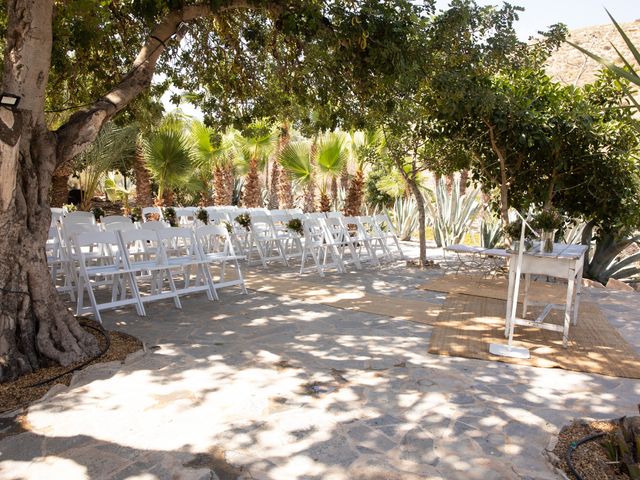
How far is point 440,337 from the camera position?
5051 mm

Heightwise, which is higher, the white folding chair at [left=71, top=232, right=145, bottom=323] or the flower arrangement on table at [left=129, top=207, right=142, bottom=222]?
the flower arrangement on table at [left=129, top=207, right=142, bottom=222]

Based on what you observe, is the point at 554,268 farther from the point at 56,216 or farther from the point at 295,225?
the point at 56,216

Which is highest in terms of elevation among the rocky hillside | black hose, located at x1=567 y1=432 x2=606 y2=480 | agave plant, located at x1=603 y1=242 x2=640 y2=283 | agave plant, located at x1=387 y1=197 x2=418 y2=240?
the rocky hillside

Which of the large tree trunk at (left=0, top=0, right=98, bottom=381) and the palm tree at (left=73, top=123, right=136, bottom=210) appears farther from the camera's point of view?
the palm tree at (left=73, top=123, right=136, bottom=210)

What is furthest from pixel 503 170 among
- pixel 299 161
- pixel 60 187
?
pixel 60 187

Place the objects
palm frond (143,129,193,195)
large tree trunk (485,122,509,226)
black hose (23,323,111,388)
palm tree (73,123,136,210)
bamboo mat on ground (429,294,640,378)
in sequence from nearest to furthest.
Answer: black hose (23,323,111,388), bamboo mat on ground (429,294,640,378), large tree trunk (485,122,509,226), palm frond (143,129,193,195), palm tree (73,123,136,210)

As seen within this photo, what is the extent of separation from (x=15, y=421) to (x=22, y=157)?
1.85m

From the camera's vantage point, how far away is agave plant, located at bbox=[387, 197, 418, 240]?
15230mm

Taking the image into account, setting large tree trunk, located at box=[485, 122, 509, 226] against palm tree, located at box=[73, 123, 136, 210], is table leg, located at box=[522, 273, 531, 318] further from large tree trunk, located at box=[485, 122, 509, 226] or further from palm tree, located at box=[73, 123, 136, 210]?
palm tree, located at box=[73, 123, 136, 210]

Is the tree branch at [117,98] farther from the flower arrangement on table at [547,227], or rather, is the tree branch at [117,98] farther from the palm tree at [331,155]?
the palm tree at [331,155]

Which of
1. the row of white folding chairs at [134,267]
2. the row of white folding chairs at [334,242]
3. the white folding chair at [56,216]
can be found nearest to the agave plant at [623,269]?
the row of white folding chairs at [334,242]

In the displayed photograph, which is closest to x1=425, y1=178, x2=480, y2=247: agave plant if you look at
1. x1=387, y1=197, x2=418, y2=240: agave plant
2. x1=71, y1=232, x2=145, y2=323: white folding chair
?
x1=387, y1=197, x2=418, y2=240: agave plant

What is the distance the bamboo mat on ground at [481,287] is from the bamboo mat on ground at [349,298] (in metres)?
1.02

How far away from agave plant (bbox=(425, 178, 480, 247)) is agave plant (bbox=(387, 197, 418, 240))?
6.16 feet
